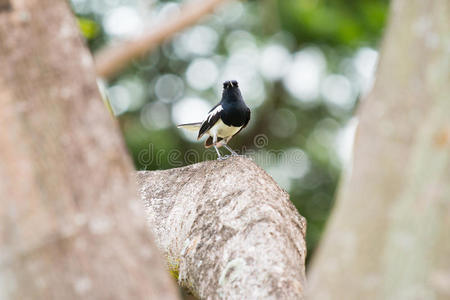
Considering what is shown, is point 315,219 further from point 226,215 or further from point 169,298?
point 169,298

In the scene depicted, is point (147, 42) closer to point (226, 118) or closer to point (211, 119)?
point (226, 118)

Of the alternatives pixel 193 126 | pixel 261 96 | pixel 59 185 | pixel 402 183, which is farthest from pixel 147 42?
pixel 261 96

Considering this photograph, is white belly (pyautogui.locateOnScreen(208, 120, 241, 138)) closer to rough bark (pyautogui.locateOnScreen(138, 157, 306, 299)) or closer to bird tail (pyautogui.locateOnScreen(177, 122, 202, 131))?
bird tail (pyautogui.locateOnScreen(177, 122, 202, 131))

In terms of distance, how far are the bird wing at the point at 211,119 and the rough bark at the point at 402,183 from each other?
4855 millimetres

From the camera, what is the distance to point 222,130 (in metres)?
6.85

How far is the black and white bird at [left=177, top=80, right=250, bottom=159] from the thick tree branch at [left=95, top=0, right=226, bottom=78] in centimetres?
167

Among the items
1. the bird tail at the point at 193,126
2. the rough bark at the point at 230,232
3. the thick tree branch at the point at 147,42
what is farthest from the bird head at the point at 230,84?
the rough bark at the point at 230,232

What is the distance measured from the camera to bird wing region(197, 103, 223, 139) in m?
6.82

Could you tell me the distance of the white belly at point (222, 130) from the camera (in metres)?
6.80

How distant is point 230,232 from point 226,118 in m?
3.28

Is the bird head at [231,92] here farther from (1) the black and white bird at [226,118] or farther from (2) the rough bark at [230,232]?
(2) the rough bark at [230,232]

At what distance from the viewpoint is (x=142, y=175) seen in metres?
5.26

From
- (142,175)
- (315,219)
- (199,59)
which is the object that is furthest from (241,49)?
(142,175)

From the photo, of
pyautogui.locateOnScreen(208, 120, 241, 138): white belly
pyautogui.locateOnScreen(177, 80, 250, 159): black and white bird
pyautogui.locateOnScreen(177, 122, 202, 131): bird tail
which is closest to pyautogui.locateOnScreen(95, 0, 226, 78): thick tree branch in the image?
pyautogui.locateOnScreen(177, 80, 250, 159): black and white bird
